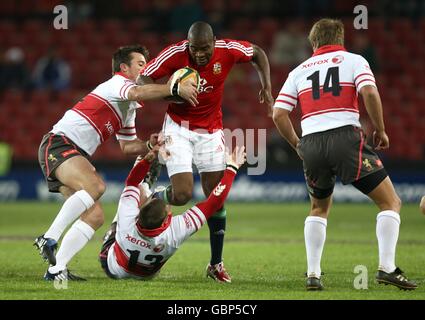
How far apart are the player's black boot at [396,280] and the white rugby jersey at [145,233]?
1565mm

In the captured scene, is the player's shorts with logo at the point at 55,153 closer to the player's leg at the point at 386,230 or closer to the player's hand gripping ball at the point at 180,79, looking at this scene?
the player's hand gripping ball at the point at 180,79

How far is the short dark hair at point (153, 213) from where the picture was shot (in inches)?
293

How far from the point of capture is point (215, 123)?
9.04 meters

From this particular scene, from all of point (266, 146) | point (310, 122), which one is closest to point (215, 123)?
point (310, 122)

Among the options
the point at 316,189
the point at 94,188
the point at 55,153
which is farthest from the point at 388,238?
the point at 55,153

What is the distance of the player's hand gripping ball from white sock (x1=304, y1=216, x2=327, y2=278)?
5.60 ft

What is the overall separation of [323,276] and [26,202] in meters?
11.6

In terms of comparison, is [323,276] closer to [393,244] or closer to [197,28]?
[393,244]

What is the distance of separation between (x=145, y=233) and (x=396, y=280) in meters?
2.13

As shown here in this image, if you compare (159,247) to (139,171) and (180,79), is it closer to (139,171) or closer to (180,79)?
(139,171)

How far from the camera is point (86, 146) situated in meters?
8.71

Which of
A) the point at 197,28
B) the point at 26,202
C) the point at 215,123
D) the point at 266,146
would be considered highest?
the point at 197,28
